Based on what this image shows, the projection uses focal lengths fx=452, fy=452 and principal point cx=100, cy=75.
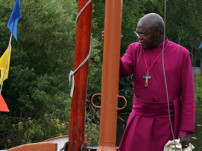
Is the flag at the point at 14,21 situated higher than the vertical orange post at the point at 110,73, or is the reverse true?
the flag at the point at 14,21

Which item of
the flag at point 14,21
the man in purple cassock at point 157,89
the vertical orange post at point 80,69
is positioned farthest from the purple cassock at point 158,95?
the flag at point 14,21

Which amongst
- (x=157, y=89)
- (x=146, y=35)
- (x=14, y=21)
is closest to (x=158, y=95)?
(x=157, y=89)

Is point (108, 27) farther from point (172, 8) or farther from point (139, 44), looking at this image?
point (172, 8)

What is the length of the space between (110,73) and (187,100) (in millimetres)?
675

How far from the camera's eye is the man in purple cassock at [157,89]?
9.97ft

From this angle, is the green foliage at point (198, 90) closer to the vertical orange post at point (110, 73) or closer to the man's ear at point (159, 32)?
the man's ear at point (159, 32)

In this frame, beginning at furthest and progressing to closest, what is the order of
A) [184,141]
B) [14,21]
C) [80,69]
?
[14,21] → [184,141] → [80,69]

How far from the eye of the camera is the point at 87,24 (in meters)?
2.81

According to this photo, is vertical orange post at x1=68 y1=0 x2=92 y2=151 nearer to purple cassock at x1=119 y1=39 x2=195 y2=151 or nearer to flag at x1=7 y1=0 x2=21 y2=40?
purple cassock at x1=119 y1=39 x2=195 y2=151

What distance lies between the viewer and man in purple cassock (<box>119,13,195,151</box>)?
3039 millimetres

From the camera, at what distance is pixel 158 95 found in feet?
10.0

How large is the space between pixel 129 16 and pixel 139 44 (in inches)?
652

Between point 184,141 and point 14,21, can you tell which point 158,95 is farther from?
point 14,21

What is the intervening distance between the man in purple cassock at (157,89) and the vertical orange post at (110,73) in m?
0.35
